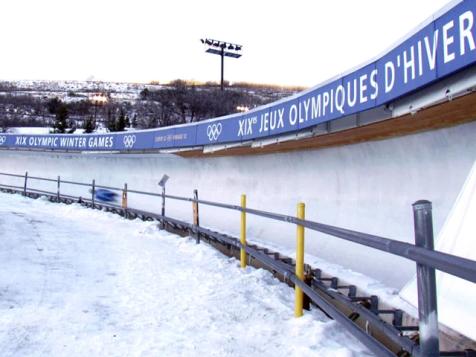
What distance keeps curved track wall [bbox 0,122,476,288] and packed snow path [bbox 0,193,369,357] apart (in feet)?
5.02

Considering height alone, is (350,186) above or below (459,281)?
above

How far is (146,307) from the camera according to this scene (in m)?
4.57

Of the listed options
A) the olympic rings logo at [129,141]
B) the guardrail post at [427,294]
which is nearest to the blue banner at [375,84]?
the guardrail post at [427,294]

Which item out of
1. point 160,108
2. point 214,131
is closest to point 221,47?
point 160,108

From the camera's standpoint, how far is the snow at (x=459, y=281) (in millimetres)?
2490

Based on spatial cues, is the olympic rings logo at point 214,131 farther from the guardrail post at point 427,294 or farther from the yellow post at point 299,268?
the guardrail post at point 427,294

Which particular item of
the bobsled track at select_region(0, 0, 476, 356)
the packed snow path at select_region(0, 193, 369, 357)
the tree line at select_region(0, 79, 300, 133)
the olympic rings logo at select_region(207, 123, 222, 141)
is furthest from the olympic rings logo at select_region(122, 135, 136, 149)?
the tree line at select_region(0, 79, 300, 133)

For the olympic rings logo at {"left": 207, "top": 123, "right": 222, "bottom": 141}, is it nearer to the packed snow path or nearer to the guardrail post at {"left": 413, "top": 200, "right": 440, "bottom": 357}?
the packed snow path

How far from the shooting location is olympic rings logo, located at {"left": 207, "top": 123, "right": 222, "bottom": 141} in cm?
1015

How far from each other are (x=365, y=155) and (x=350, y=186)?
0.55 m

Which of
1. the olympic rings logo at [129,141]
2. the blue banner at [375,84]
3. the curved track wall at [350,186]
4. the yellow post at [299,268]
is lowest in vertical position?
the yellow post at [299,268]

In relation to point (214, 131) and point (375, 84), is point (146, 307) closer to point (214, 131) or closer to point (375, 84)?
point (375, 84)

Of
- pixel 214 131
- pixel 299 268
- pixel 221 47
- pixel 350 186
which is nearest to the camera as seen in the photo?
pixel 299 268

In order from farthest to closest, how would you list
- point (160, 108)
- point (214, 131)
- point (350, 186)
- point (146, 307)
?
point (160, 108), point (214, 131), point (350, 186), point (146, 307)
